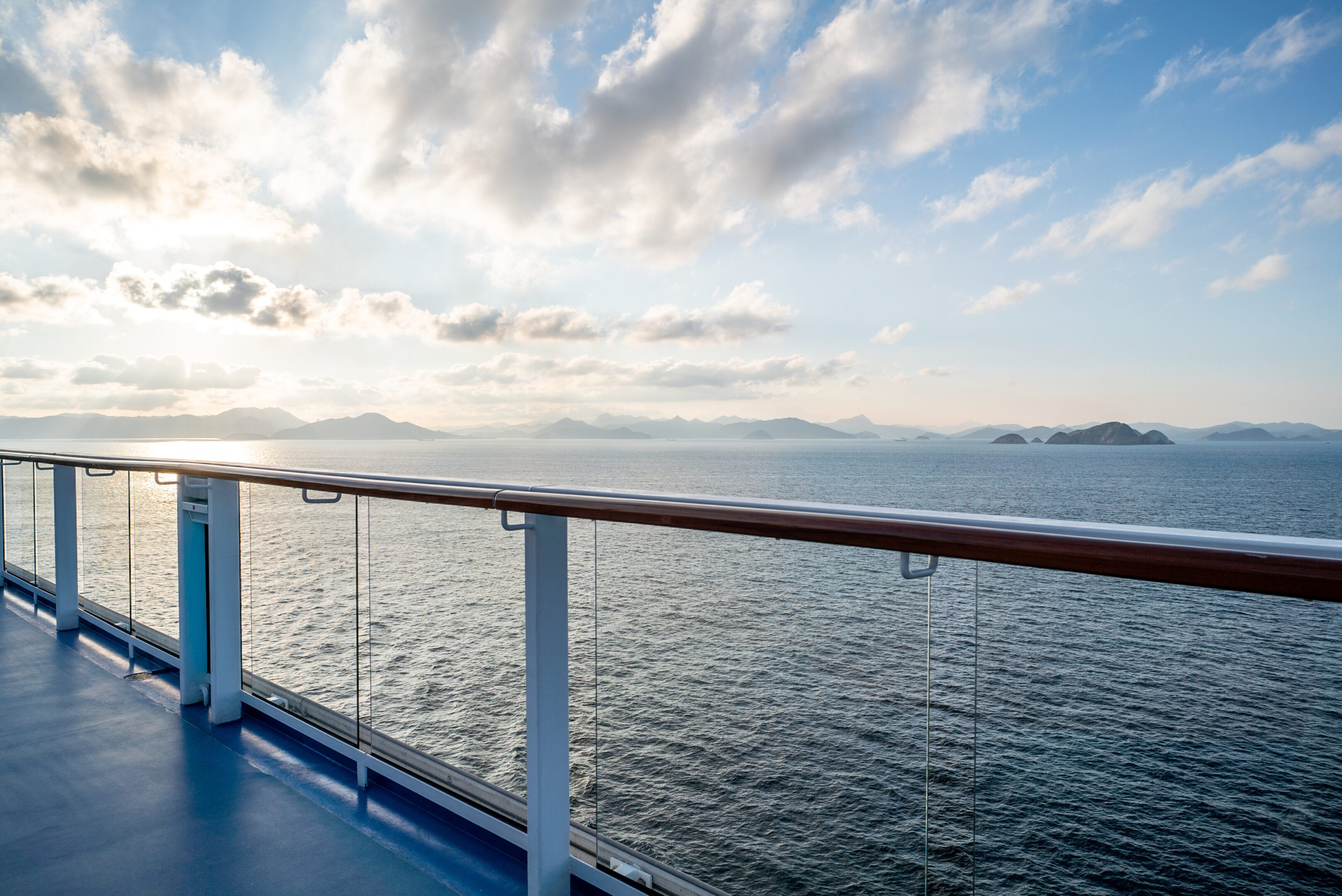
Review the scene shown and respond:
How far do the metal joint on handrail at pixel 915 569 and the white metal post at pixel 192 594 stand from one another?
256cm

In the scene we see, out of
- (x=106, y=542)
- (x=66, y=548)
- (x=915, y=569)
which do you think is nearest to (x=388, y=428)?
(x=106, y=542)

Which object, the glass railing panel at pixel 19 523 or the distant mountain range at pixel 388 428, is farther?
the distant mountain range at pixel 388 428

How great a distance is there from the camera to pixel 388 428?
155m

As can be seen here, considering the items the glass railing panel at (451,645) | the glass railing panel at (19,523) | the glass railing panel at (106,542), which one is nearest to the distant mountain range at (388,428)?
the glass railing panel at (451,645)

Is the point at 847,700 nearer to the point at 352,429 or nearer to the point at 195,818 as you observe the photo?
the point at 195,818

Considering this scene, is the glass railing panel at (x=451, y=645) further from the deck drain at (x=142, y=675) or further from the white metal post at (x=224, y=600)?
the deck drain at (x=142, y=675)

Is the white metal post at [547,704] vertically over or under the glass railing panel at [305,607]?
over

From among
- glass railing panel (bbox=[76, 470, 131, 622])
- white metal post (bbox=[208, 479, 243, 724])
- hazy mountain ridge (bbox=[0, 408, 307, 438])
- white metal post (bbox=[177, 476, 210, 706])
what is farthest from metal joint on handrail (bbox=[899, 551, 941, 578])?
hazy mountain ridge (bbox=[0, 408, 307, 438])

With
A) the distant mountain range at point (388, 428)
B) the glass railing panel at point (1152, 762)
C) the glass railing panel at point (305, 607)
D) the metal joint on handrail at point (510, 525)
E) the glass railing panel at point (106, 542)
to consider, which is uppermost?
the distant mountain range at point (388, 428)

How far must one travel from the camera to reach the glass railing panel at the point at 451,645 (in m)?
9.78

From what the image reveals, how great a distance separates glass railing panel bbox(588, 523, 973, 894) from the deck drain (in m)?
3.20

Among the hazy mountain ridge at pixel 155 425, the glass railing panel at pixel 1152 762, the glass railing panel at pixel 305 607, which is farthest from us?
the hazy mountain ridge at pixel 155 425

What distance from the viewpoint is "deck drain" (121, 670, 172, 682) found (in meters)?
2.92

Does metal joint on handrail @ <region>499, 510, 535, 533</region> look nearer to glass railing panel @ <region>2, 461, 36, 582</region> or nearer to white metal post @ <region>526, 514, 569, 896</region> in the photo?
white metal post @ <region>526, 514, 569, 896</region>
